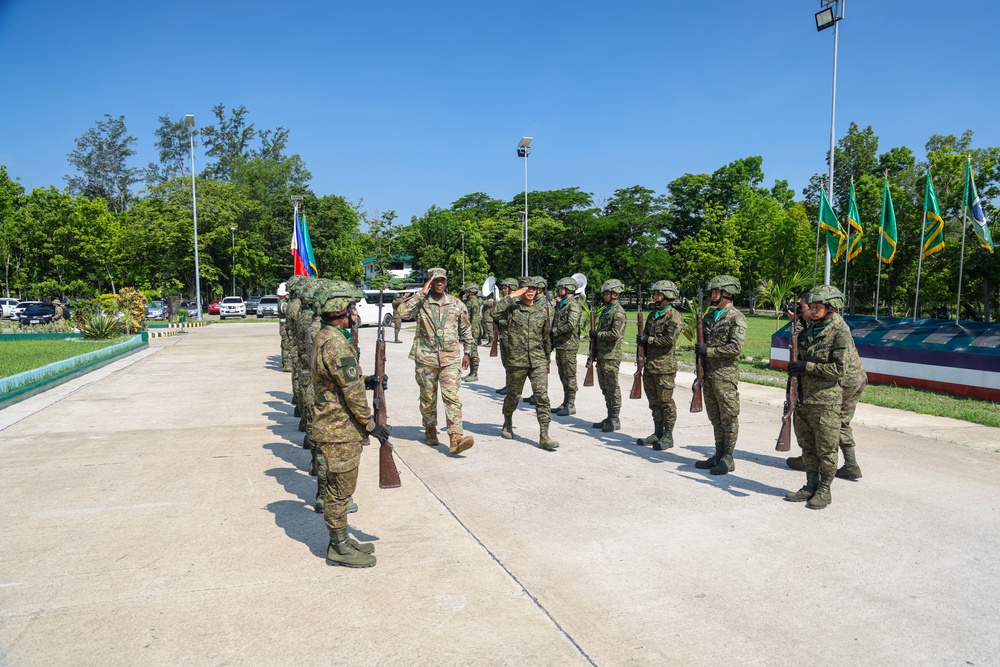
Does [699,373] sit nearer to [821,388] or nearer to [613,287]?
[821,388]

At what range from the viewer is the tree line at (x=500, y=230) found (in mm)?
34875

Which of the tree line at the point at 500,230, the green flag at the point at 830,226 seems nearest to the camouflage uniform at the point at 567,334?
the green flag at the point at 830,226

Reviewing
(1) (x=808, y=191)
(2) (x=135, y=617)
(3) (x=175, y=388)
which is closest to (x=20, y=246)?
(3) (x=175, y=388)

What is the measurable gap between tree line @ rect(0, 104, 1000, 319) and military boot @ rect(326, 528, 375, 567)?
30212 millimetres

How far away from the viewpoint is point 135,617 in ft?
12.0

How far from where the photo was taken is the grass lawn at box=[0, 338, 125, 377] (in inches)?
533

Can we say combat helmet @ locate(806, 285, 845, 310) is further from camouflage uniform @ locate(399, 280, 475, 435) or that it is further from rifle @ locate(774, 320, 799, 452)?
camouflage uniform @ locate(399, 280, 475, 435)

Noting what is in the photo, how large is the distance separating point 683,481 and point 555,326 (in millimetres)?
3606

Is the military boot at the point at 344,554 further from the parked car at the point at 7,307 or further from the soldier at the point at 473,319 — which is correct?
the parked car at the point at 7,307

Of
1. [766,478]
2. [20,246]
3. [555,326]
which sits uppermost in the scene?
[20,246]

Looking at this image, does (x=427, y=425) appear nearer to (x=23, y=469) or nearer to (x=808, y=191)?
(x=23, y=469)

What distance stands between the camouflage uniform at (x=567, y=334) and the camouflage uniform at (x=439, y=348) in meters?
2.25

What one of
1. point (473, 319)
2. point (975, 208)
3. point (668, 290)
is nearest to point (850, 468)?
point (668, 290)

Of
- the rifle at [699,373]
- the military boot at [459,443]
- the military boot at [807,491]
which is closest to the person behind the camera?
the military boot at [807,491]
